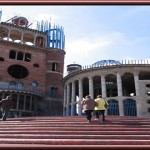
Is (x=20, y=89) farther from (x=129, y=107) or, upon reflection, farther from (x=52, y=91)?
(x=129, y=107)

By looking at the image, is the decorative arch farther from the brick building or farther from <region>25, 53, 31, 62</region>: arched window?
<region>25, 53, 31, 62</region>: arched window

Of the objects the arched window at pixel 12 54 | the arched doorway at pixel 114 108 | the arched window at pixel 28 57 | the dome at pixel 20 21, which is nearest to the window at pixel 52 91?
the arched window at pixel 28 57

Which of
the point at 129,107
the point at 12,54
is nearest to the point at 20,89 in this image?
the point at 12,54

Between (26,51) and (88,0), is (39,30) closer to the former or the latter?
(26,51)

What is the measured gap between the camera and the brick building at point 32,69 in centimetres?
3388

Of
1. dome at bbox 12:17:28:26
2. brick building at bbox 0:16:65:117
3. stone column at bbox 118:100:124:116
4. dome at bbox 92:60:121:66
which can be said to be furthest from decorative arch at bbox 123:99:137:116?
dome at bbox 12:17:28:26

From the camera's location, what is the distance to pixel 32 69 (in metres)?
37.8

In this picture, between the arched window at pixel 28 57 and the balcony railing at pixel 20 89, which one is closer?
the balcony railing at pixel 20 89

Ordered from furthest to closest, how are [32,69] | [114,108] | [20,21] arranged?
[20,21] < [32,69] < [114,108]

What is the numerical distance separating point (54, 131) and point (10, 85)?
82.5ft

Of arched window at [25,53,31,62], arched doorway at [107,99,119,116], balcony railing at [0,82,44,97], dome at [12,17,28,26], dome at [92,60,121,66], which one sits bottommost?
arched doorway at [107,99,119,116]

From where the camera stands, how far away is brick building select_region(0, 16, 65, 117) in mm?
33875

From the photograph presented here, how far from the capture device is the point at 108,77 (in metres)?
33.3

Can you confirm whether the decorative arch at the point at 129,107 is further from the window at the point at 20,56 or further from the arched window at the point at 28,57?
Answer: the window at the point at 20,56
